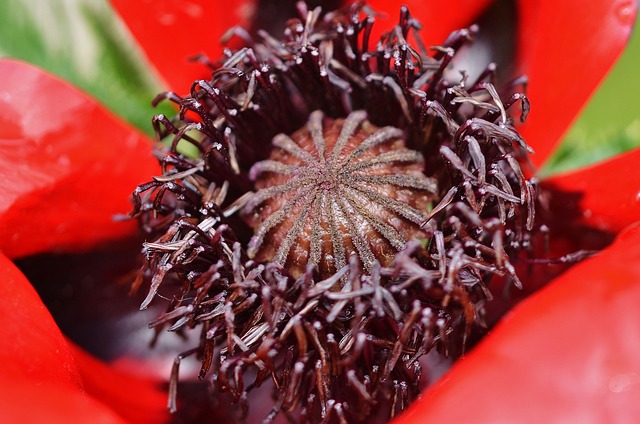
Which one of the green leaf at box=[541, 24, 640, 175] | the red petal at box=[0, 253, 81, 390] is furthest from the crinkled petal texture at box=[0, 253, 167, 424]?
the green leaf at box=[541, 24, 640, 175]

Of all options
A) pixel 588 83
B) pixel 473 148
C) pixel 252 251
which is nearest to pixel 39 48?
pixel 252 251

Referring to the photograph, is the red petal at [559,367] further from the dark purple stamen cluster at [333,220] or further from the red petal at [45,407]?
the red petal at [45,407]

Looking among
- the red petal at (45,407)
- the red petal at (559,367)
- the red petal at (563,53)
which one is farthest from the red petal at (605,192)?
the red petal at (45,407)

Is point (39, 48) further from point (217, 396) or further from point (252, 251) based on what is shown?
point (217, 396)

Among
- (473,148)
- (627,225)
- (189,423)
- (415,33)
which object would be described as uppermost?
(415,33)

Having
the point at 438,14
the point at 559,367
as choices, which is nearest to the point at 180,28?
the point at 438,14

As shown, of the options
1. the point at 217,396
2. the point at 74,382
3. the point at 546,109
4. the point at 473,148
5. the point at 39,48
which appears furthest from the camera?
the point at 39,48

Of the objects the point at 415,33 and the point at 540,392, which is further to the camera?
the point at 415,33
